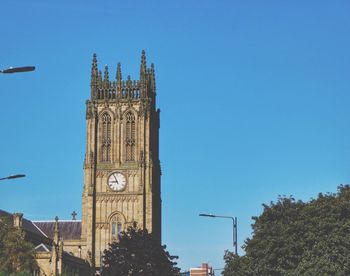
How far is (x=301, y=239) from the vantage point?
70.6 meters

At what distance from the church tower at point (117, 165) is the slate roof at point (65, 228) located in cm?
850

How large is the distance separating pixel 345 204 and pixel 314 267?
18.4ft

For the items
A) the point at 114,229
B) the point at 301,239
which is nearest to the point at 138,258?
the point at 301,239

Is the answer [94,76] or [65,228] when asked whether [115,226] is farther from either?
[94,76]

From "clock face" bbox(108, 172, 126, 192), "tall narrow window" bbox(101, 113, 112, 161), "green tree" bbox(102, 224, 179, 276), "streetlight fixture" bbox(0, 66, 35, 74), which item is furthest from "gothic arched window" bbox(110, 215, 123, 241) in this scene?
"streetlight fixture" bbox(0, 66, 35, 74)

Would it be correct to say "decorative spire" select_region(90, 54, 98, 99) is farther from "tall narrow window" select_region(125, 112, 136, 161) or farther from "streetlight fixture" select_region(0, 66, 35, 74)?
"streetlight fixture" select_region(0, 66, 35, 74)

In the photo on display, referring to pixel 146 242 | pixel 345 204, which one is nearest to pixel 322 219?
pixel 345 204

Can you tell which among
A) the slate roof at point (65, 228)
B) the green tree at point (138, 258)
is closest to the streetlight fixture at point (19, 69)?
the green tree at point (138, 258)

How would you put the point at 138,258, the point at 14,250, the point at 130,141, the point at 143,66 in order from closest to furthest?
1. the point at 14,250
2. the point at 138,258
3. the point at 130,141
4. the point at 143,66

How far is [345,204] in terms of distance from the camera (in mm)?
69938

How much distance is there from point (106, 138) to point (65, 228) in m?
16.7

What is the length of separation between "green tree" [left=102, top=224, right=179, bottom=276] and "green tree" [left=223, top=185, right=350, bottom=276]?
786cm

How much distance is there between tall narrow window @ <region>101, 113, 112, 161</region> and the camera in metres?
125

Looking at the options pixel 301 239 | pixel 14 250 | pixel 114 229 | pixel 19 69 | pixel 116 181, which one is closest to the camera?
pixel 19 69
